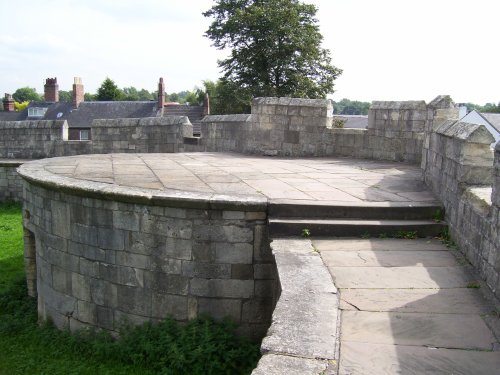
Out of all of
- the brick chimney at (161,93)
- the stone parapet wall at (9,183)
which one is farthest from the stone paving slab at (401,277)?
the brick chimney at (161,93)

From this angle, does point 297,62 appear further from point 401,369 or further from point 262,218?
point 401,369

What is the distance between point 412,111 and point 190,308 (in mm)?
6228

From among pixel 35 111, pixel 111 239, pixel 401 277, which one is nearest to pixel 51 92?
pixel 35 111

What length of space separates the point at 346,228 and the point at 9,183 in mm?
12876

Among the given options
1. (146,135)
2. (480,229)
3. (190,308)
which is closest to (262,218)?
(190,308)

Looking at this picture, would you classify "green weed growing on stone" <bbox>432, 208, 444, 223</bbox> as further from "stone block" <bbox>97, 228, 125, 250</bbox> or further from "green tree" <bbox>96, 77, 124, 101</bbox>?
"green tree" <bbox>96, 77, 124, 101</bbox>

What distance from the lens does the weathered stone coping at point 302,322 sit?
2789 millimetres

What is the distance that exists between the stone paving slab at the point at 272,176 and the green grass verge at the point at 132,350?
1.61m

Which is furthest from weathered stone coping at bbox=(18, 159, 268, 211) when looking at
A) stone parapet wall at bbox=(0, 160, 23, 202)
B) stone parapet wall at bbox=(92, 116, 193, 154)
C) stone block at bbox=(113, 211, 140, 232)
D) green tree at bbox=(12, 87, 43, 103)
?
green tree at bbox=(12, 87, 43, 103)

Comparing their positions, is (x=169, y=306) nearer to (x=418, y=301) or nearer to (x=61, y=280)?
(x=61, y=280)

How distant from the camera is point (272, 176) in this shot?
751 cm

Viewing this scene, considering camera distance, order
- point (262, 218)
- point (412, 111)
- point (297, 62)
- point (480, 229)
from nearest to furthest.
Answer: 1. point (480, 229)
2. point (262, 218)
3. point (412, 111)
4. point (297, 62)

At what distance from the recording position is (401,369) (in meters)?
2.80

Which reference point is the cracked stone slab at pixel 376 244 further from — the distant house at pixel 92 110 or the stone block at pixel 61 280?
the distant house at pixel 92 110
